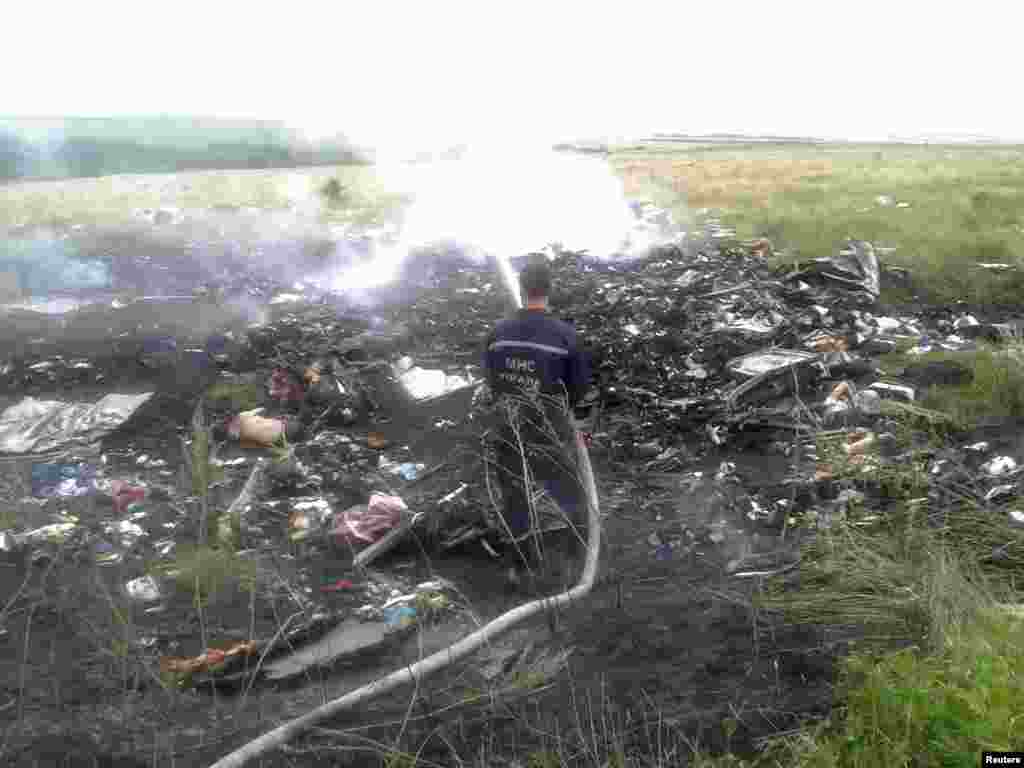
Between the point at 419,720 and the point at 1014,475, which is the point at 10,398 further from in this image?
the point at 1014,475

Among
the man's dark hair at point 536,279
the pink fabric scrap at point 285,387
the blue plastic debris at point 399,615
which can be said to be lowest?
the blue plastic debris at point 399,615

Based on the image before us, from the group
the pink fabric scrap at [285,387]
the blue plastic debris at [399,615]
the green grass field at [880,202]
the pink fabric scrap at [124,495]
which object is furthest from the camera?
the green grass field at [880,202]

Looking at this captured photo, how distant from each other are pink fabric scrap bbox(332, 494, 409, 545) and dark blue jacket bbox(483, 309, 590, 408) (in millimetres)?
963

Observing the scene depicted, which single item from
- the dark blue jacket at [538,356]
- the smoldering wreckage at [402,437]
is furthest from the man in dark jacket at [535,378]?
the smoldering wreckage at [402,437]

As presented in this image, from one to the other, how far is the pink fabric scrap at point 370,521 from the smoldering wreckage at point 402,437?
1 cm

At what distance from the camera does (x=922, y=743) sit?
2.27 m

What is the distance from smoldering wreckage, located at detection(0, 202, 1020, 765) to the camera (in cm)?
369

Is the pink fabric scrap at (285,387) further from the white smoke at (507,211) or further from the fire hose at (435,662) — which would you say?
the fire hose at (435,662)

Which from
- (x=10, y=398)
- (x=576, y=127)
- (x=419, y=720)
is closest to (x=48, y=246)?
(x=10, y=398)

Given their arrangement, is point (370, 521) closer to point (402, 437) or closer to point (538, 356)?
point (402, 437)

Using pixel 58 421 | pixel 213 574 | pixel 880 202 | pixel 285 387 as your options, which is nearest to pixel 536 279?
pixel 213 574

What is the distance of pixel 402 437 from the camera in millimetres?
5254

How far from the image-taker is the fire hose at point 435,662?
2.46m

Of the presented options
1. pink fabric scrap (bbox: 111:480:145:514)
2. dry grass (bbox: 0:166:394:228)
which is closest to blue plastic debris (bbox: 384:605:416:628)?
pink fabric scrap (bbox: 111:480:145:514)
